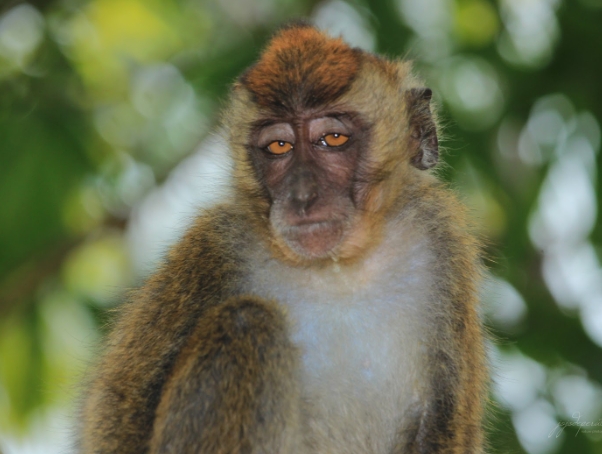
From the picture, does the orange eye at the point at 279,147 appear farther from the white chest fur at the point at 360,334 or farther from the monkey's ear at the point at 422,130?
the monkey's ear at the point at 422,130

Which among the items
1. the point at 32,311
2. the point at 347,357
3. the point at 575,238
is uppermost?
the point at 347,357

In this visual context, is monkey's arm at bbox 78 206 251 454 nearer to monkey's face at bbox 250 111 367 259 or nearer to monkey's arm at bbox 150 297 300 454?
monkey's arm at bbox 150 297 300 454

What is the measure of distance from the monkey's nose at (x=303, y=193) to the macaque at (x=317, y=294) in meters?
0.01

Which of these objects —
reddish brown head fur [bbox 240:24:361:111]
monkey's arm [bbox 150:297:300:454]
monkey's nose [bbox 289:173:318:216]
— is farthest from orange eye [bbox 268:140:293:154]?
monkey's arm [bbox 150:297:300:454]

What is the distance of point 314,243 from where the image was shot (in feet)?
21.0

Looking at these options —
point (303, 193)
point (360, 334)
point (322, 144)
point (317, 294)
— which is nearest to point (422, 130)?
point (322, 144)

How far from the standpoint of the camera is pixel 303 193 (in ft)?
20.7

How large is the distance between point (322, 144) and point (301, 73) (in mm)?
509

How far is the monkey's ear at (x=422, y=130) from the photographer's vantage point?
23.1ft

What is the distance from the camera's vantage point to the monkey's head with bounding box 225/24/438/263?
6441mm

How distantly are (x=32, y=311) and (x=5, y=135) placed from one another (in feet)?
5.92

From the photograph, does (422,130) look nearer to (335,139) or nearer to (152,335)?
(335,139)

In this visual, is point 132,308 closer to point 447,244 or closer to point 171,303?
point 171,303

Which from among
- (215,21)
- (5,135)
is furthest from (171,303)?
(215,21)
